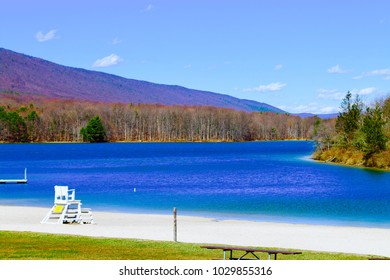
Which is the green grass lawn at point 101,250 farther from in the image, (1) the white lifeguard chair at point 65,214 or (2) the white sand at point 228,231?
(1) the white lifeguard chair at point 65,214

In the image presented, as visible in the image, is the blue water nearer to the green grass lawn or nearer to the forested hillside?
the forested hillside

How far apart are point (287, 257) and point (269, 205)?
2291 centimetres

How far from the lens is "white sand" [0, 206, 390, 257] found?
23125mm

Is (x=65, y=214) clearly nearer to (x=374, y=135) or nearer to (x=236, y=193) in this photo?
(x=236, y=193)

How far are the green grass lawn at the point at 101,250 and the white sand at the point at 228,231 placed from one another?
8.44 feet

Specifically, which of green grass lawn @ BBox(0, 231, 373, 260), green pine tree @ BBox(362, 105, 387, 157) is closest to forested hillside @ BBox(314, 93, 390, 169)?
green pine tree @ BBox(362, 105, 387, 157)

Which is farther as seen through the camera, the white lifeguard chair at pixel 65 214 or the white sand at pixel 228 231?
the white lifeguard chair at pixel 65 214

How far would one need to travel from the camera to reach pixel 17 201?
45750 mm

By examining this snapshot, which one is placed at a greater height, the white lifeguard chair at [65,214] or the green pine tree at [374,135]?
the green pine tree at [374,135]

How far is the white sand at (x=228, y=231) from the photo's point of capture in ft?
75.9

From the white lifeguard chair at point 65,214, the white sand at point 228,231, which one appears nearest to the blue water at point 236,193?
the white sand at point 228,231

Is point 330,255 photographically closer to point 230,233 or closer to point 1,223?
point 230,233

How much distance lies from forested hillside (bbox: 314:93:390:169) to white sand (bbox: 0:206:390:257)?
50.0 meters

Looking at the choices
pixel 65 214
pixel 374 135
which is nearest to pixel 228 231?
pixel 65 214
